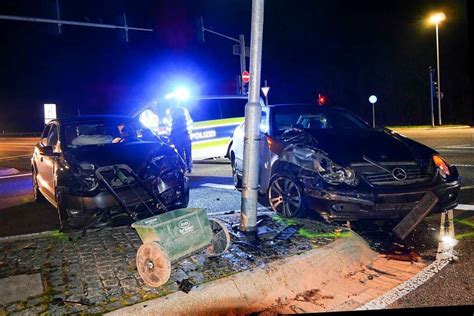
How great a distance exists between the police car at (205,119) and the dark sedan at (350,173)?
5368 millimetres

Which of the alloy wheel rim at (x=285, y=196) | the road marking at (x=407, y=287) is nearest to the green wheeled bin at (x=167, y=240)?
the road marking at (x=407, y=287)

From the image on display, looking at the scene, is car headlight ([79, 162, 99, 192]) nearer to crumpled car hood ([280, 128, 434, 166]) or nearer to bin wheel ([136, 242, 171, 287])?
bin wheel ([136, 242, 171, 287])

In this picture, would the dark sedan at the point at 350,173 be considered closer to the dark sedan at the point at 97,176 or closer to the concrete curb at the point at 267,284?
the concrete curb at the point at 267,284

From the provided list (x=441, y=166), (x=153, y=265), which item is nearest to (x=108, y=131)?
(x=153, y=265)

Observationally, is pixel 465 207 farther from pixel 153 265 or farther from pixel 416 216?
pixel 153 265

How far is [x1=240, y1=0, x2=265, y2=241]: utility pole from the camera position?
16.1 feet

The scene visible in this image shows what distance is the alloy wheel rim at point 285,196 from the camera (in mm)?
6038

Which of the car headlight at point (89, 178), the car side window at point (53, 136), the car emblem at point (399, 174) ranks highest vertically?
the car side window at point (53, 136)

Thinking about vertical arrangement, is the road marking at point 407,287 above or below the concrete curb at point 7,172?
below

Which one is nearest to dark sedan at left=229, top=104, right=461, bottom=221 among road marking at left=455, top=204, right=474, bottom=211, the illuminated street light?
road marking at left=455, top=204, right=474, bottom=211

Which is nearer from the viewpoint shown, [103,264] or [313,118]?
[103,264]

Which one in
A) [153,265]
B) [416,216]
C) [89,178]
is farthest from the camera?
[89,178]

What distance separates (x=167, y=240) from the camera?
4.05m

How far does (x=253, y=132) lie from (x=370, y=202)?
5.27 ft
